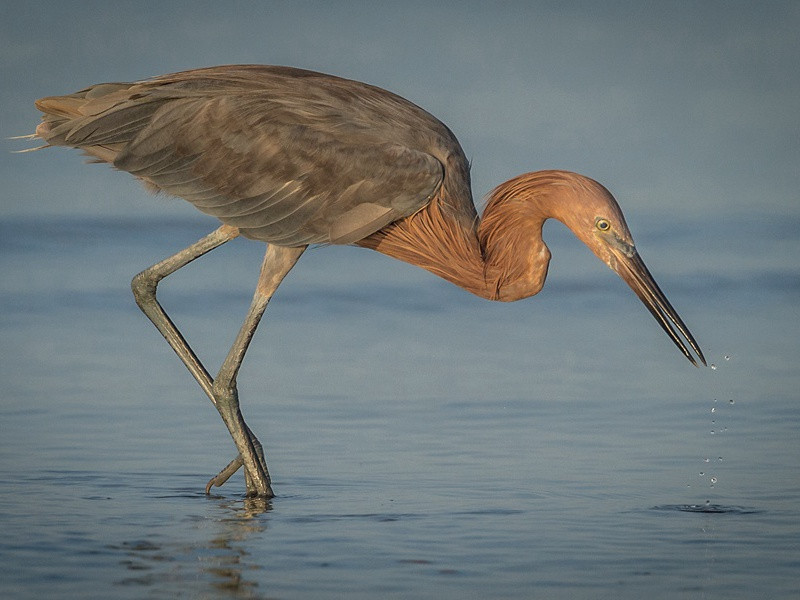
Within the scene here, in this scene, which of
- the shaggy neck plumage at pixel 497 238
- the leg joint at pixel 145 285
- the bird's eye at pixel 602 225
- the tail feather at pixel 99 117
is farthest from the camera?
the leg joint at pixel 145 285

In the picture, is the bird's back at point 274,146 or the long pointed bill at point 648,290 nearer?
the long pointed bill at point 648,290

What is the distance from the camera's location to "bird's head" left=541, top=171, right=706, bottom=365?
668cm

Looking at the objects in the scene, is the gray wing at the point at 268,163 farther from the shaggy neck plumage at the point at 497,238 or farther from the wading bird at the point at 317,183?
the shaggy neck plumage at the point at 497,238

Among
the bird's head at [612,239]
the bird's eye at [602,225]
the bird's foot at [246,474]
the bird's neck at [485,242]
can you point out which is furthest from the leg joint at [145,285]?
the bird's eye at [602,225]

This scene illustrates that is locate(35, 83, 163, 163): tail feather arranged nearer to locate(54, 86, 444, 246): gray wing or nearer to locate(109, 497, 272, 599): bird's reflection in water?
Answer: locate(54, 86, 444, 246): gray wing

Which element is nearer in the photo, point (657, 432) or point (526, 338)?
point (657, 432)

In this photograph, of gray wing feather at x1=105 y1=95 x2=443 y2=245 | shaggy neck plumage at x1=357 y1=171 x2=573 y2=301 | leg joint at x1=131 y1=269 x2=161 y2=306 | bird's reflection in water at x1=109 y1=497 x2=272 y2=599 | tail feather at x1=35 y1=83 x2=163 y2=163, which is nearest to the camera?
bird's reflection in water at x1=109 y1=497 x2=272 y2=599

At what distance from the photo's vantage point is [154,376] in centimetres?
856

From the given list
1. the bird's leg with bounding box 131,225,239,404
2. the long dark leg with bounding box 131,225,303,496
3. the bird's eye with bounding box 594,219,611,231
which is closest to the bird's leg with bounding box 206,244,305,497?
the long dark leg with bounding box 131,225,303,496

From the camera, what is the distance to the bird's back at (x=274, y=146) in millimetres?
6812

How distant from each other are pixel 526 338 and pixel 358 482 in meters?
3.16

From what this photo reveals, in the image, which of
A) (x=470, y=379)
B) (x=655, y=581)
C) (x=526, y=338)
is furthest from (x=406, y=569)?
(x=526, y=338)

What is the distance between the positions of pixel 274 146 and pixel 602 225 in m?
1.52

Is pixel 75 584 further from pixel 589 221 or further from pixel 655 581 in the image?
pixel 589 221
